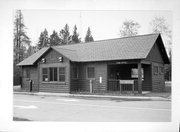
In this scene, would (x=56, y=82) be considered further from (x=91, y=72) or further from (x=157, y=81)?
(x=157, y=81)

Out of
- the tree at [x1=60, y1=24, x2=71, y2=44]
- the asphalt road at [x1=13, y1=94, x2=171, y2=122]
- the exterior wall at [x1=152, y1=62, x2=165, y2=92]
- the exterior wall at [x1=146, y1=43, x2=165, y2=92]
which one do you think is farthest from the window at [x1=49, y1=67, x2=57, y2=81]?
the exterior wall at [x1=152, y1=62, x2=165, y2=92]

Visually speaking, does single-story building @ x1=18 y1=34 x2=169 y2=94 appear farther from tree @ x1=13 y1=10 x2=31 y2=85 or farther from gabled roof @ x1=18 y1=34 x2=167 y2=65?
tree @ x1=13 y1=10 x2=31 y2=85

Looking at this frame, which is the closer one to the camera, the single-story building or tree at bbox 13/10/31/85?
tree at bbox 13/10/31/85

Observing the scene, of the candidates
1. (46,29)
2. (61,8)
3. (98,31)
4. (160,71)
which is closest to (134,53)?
(160,71)

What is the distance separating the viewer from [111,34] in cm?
1180

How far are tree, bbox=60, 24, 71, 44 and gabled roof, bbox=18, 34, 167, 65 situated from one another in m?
1.06

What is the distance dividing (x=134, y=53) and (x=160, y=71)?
2541 millimetres

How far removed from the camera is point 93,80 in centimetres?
1581

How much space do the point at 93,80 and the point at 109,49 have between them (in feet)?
6.45

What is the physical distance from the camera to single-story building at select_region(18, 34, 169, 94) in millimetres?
14882

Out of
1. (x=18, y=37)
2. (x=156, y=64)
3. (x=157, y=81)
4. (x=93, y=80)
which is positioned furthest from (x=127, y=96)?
(x=18, y=37)

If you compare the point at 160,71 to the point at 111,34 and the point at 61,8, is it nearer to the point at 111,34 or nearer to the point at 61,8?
the point at 111,34

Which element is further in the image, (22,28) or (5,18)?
(22,28)

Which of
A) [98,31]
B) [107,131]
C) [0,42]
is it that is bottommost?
[107,131]
